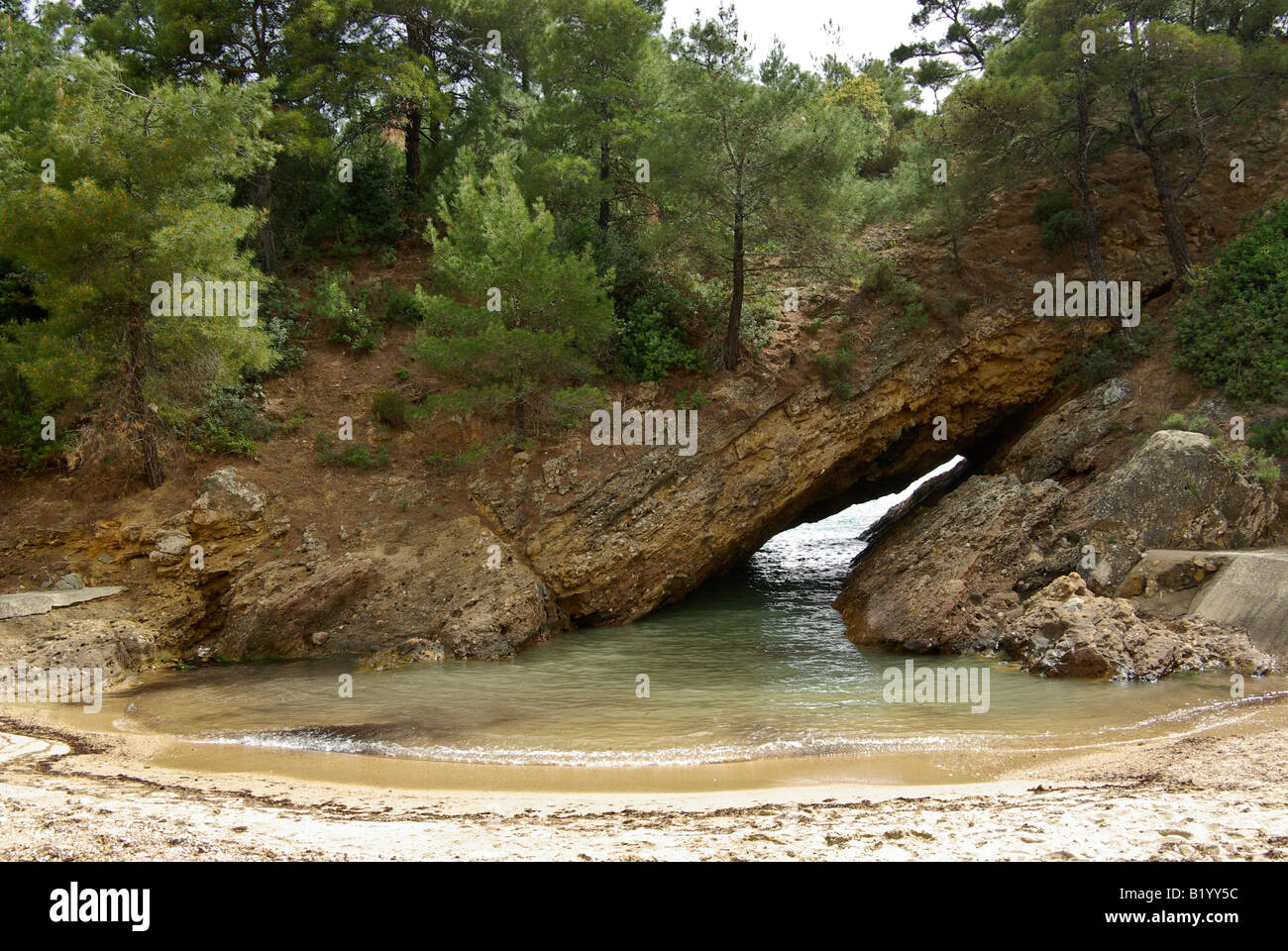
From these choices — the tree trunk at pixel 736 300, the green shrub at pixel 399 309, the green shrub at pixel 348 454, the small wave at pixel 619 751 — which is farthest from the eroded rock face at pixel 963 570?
the green shrub at pixel 399 309

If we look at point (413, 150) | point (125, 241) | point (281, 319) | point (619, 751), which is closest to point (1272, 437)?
point (619, 751)

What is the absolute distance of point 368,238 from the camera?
21.2 meters

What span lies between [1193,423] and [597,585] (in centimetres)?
1134

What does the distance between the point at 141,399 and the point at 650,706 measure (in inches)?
421

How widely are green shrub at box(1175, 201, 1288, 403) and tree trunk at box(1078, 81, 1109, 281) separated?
1912 mm

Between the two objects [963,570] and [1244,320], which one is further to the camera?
[1244,320]

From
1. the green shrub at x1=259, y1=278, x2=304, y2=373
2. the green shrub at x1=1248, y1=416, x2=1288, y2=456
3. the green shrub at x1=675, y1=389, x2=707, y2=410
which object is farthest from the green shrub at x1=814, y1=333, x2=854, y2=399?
the green shrub at x1=259, y1=278, x2=304, y2=373

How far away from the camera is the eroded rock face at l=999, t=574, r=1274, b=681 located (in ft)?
32.7

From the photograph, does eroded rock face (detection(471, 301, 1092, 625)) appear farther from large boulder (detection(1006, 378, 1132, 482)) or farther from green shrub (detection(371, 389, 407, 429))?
green shrub (detection(371, 389, 407, 429))

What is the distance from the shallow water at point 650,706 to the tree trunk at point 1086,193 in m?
10.4

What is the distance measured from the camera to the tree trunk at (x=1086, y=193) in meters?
15.9

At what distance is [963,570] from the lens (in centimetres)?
1325

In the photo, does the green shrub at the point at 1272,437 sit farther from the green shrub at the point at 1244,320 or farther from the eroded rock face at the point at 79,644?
the eroded rock face at the point at 79,644

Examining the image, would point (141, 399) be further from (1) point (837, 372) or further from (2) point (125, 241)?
(1) point (837, 372)
